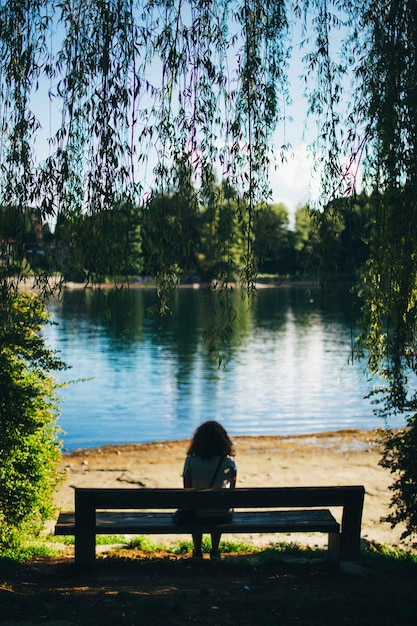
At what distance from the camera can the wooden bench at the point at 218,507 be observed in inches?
234

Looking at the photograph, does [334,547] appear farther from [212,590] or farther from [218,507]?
[212,590]

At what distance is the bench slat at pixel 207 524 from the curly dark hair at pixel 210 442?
60 cm

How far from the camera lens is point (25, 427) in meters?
7.54

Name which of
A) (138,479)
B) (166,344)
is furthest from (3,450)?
(166,344)

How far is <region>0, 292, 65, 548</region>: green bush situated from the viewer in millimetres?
7469

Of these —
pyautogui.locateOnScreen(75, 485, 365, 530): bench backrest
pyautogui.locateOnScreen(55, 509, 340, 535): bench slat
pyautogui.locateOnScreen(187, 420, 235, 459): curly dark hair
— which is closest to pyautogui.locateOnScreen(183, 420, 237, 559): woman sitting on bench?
pyautogui.locateOnScreen(187, 420, 235, 459): curly dark hair

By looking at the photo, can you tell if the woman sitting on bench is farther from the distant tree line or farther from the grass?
the distant tree line

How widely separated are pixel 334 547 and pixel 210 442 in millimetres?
1453

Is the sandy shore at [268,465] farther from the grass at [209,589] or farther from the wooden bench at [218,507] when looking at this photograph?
the wooden bench at [218,507]

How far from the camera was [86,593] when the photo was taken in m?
5.47

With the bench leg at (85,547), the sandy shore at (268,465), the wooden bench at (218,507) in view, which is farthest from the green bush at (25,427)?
the sandy shore at (268,465)

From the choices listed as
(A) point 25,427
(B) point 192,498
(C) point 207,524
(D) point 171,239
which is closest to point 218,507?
(B) point 192,498

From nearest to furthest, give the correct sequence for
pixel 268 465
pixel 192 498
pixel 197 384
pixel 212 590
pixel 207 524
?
pixel 212 590, pixel 192 498, pixel 207 524, pixel 268 465, pixel 197 384

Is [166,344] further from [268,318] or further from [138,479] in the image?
[138,479]
